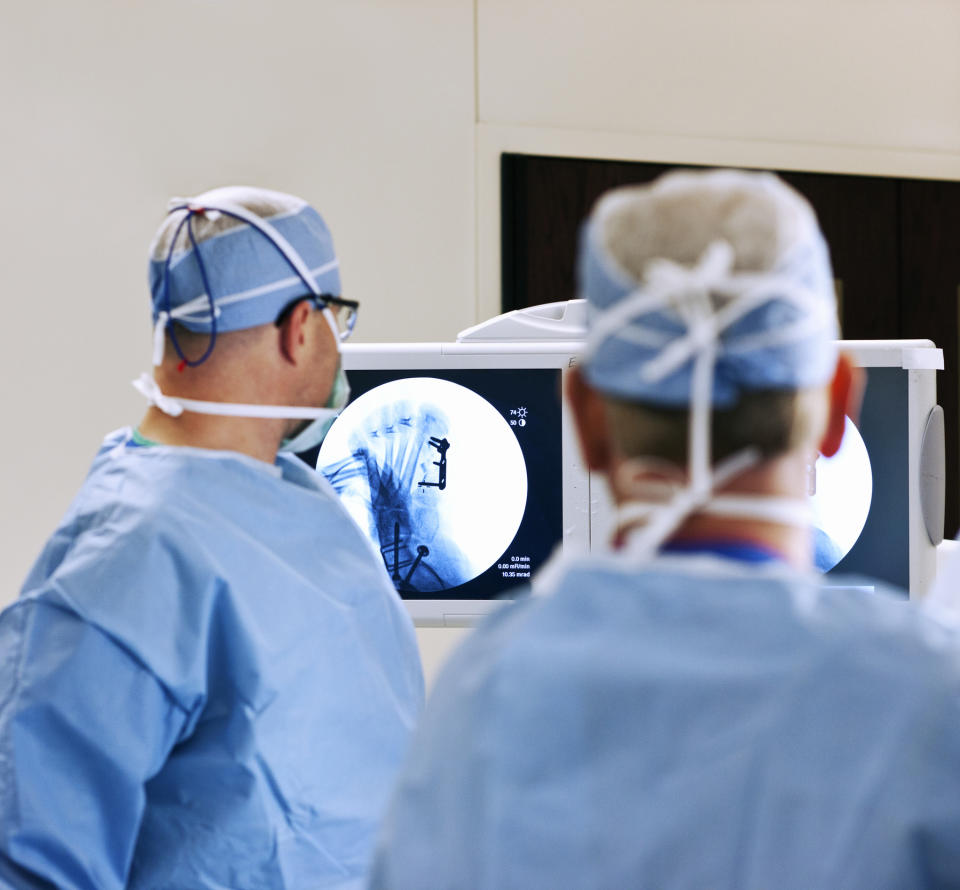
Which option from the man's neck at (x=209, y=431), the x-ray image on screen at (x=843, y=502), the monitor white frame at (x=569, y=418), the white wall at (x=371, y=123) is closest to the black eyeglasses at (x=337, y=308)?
the man's neck at (x=209, y=431)

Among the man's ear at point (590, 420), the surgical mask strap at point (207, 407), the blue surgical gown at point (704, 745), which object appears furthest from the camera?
the surgical mask strap at point (207, 407)

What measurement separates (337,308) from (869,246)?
274 centimetres

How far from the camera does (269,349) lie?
1.26m

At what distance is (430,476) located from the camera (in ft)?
6.55

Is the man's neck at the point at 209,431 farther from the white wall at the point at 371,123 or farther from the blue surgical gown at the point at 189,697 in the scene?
the white wall at the point at 371,123

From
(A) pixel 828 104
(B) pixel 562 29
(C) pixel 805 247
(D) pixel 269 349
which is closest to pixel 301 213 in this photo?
(D) pixel 269 349

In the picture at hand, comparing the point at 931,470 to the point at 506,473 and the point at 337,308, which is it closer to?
the point at 506,473

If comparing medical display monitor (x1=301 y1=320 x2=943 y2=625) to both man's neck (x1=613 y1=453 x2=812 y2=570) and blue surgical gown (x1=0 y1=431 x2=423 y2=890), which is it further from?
man's neck (x1=613 y1=453 x2=812 y2=570)

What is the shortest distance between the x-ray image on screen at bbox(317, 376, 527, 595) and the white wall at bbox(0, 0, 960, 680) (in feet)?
2.82

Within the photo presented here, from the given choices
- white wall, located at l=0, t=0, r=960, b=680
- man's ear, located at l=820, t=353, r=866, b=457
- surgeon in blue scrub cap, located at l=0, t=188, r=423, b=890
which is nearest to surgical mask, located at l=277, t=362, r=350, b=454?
surgeon in blue scrub cap, located at l=0, t=188, r=423, b=890

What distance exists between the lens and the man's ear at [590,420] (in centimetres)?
67

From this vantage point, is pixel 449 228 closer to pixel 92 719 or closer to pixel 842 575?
pixel 842 575

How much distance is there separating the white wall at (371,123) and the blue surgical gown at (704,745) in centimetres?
223

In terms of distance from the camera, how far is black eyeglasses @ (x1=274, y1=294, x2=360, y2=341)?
4.13ft
